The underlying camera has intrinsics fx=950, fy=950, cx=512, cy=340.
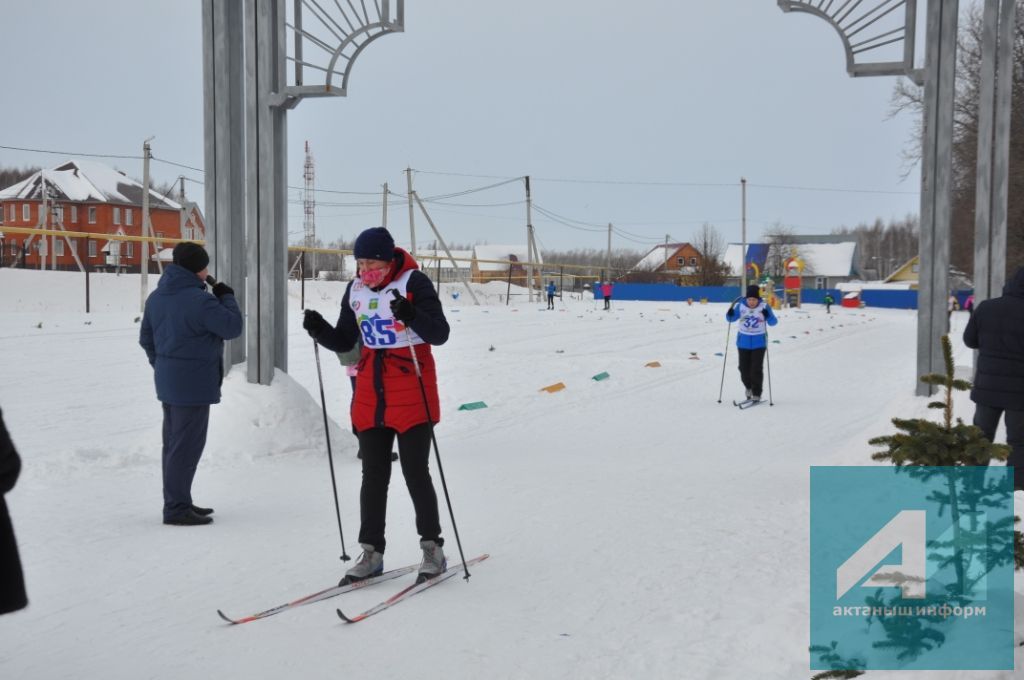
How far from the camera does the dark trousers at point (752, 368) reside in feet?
41.8

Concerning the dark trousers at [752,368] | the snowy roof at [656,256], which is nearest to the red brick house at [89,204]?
the dark trousers at [752,368]

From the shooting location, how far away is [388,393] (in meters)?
4.77

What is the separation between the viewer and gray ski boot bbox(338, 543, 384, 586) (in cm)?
474

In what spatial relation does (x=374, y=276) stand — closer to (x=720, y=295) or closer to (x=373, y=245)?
(x=373, y=245)

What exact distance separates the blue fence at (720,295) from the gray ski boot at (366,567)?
193 feet

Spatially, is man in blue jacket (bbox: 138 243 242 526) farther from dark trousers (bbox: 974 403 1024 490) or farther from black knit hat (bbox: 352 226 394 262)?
dark trousers (bbox: 974 403 1024 490)

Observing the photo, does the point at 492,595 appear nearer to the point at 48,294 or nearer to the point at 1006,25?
the point at 1006,25

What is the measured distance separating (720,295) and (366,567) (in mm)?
61096

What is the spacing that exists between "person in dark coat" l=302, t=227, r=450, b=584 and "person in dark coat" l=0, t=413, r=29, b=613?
2365 millimetres

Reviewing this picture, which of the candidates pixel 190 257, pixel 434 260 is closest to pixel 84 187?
pixel 434 260

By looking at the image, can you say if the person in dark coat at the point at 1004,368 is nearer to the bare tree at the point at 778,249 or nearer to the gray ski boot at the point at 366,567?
the gray ski boot at the point at 366,567

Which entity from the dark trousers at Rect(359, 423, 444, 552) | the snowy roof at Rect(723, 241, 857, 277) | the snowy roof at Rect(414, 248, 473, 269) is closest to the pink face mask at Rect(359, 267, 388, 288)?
the dark trousers at Rect(359, 423, 444, 552)

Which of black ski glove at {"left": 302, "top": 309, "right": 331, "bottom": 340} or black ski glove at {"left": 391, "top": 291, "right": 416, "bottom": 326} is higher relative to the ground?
black ski glove at {"left": 391, "top": 291, "right": 416, "bottom": 326}

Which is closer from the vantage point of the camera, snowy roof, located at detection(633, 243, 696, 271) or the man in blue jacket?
the man in blue jacket
